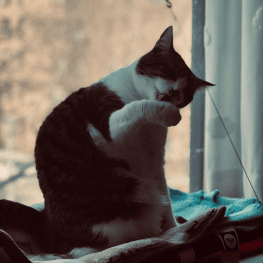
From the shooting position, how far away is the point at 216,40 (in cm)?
98

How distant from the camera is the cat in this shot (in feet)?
1.81

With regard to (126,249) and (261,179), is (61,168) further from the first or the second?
(261,179)

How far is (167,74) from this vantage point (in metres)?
0.63

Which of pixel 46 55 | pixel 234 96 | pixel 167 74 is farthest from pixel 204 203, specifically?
pixel 46 55

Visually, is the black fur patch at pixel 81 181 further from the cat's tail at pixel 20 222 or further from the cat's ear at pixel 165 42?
the cat's ear at pixel 165 42

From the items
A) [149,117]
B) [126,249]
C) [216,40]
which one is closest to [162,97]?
[149,117]

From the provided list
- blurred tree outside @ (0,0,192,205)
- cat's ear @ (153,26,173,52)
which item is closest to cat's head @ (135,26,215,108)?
cat's ear @ (153,26,173,52)

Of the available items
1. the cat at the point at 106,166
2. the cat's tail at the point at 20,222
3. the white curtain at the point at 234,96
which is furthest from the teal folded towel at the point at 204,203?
the cat's tail at the point at 20,222

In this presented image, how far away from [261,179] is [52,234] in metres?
0.66

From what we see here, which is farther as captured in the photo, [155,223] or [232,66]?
[232,66]

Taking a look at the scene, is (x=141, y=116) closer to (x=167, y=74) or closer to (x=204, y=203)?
(x=167, y=74)

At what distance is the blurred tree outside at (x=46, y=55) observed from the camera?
877 millimetres

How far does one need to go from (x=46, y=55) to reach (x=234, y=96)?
26.2 inches

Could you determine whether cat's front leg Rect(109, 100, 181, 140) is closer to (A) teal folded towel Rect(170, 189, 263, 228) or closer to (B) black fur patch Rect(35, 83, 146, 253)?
(B) black fur patch Rect(35, 83, 146, 253)
